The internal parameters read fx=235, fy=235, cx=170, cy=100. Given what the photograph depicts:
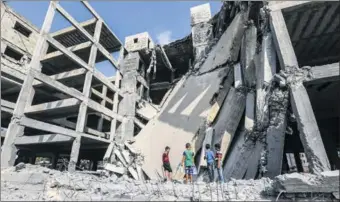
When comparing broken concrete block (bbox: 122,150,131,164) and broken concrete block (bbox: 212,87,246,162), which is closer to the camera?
broken concrete block (bbox: 212,87,246,162)

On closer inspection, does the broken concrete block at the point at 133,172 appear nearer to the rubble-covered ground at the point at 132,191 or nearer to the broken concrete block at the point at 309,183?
the rubble-covered ground at the point at 132,191

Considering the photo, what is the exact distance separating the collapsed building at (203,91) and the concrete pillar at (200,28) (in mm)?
58

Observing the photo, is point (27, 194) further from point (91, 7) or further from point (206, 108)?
point (91, 7)

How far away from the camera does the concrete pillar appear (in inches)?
456

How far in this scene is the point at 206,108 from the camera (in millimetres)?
9125

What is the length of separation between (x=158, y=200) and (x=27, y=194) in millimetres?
2866

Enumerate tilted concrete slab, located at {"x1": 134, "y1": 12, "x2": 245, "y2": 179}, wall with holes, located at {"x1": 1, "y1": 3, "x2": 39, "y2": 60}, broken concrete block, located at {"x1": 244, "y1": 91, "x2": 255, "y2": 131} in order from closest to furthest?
broken concrete block, located at {"x1": 244, "y1": 91, "x2": 255, "y2": 131} → tilted concrete slab, located at {"x1": 134, "y1": 12, "x2": 245, "y2": 179} → wall with holes, located at {"x1": 1, "y1": 3, "x2": 39, "y2": 60}

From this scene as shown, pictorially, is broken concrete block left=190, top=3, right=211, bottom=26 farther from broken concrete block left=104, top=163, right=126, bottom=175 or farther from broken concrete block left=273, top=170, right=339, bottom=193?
broken concrete block left=273, top=170, right=339, bottom=193

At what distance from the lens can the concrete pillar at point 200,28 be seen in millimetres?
11580

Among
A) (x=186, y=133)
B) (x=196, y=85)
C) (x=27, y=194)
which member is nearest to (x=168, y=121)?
(x=186, y=133)

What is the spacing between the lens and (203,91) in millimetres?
9781

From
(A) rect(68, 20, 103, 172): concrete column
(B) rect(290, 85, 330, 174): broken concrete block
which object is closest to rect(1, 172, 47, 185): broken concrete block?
(A) rect(68, 20, 103, 172): concrete column

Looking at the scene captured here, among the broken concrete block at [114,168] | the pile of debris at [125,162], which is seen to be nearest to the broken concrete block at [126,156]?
the pile of debris at [125,162]

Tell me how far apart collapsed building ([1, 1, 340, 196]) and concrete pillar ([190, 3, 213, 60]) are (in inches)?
2.3
